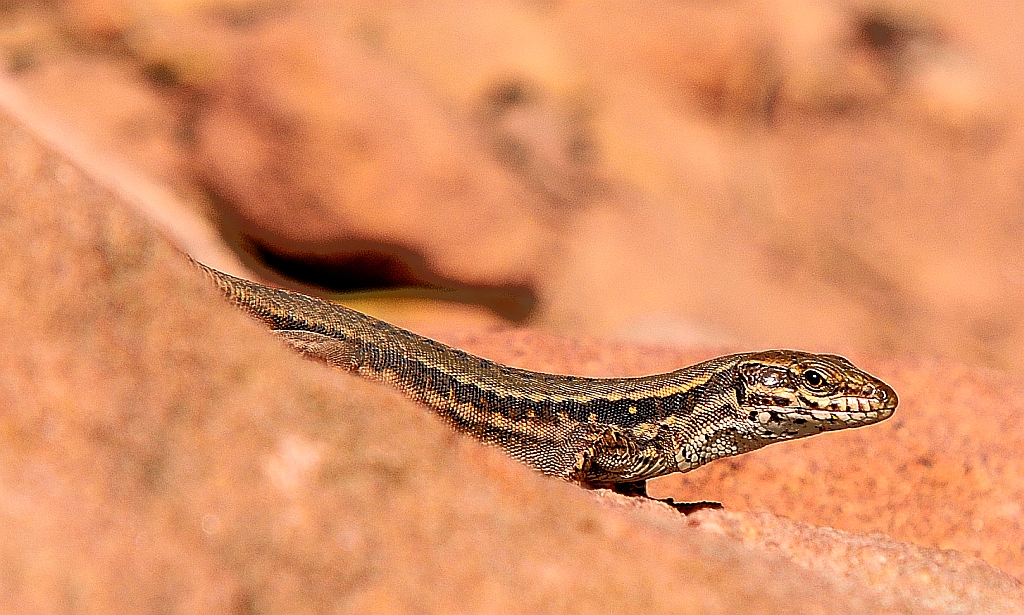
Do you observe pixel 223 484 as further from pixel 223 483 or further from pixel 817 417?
pixel 817 417

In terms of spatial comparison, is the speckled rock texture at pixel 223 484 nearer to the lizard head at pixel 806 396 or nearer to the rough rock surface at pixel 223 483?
the rough rock surface at pixel 223 483

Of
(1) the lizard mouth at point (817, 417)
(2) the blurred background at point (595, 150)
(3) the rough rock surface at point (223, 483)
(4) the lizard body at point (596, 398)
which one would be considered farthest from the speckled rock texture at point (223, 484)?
(2) the blurred background at point (595, 150)

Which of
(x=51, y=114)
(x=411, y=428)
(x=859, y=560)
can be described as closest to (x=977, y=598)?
(x=859, y=560)

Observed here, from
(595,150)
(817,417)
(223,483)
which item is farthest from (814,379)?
(595,150)

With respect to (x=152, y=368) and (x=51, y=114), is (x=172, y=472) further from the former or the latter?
(x=51, y=114)

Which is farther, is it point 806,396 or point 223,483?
point 806,396
